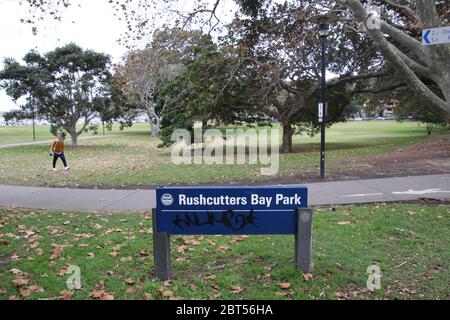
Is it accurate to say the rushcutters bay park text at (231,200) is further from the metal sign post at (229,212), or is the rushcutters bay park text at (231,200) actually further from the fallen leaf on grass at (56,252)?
the fallen leaf on grass at (56,252)

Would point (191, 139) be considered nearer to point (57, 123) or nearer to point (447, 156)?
point (57, 123)

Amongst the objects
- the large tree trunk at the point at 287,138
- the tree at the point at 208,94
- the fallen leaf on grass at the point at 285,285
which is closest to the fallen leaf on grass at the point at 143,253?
the fallen leaf on grass at the point at 285,285

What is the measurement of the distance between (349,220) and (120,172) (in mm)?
10496

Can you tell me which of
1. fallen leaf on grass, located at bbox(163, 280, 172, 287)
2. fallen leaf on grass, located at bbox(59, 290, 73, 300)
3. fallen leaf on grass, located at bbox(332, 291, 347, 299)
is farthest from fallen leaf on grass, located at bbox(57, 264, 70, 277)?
fallen leaf on grass, located at bbox(332, 291, 347, 299)

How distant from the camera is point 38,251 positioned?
19.4ft

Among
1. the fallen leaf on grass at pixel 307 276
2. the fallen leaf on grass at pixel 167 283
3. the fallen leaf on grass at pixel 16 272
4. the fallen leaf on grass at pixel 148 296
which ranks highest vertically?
the fallen leaf on grass at pixel 307 276

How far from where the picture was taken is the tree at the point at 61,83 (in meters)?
31.1

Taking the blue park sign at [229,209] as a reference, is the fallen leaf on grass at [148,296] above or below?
below

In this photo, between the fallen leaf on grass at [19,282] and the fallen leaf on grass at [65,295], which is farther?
the fallen leaf on grass at [19,282]

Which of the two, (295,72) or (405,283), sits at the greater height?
(295,72)

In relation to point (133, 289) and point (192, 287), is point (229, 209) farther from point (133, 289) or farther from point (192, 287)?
point (133, 289)

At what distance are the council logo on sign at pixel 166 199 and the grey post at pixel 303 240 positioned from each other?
1.49 meters

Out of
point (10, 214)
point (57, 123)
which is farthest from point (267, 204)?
point (57, 123)

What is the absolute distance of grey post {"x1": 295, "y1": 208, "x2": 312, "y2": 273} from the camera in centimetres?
482
